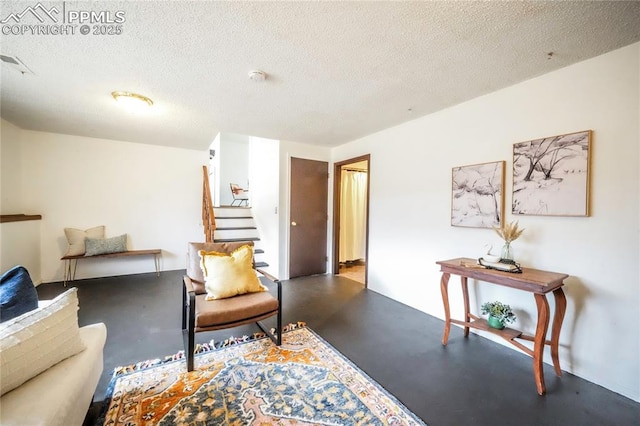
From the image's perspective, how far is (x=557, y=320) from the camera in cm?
188

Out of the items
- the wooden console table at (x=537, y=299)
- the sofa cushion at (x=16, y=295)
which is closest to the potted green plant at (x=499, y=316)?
the wooden console table at (x=537, y=299)

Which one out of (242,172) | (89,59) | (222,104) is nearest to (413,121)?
(222,104)

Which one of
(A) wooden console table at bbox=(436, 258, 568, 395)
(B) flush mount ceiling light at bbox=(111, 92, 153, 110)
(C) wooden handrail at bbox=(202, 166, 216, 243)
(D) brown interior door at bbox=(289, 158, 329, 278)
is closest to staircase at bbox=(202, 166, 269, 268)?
(C) wooden handrail at bbox=(202, 166, 216, 243)

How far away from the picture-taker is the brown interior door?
4438 mm

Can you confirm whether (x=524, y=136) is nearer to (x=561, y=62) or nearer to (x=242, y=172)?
(x=561, y=62)

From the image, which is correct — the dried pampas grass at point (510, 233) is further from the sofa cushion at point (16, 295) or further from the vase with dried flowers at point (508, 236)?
the sofa cushion at point (16, 295)

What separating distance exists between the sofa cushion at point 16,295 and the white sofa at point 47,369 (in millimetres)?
216

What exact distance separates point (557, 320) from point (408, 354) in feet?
3.63

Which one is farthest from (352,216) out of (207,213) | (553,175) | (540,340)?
(540,340)

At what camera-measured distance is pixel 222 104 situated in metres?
2.82

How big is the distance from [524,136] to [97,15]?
10.5 feet

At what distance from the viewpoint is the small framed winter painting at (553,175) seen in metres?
1.92

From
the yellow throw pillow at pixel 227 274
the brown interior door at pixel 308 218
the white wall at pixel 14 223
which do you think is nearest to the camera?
the yellow throw pillow at pixel 227 274

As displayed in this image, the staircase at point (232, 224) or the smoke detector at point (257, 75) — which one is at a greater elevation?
the smoke detector at point (257, 75)
